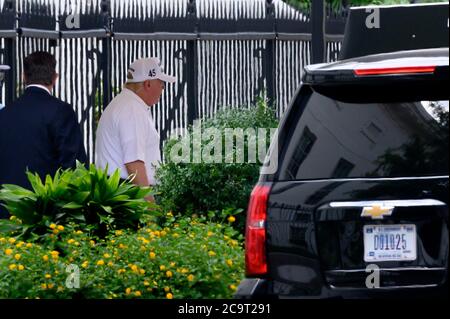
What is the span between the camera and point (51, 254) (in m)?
8.55

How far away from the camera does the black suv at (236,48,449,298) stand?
6559 millimetres

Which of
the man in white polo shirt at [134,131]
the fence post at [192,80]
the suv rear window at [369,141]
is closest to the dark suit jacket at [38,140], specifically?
the man in white polo shirt at [134,131]

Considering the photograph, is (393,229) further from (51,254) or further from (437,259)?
(51,254)

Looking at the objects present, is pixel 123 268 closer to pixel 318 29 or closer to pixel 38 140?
pixel 38 140

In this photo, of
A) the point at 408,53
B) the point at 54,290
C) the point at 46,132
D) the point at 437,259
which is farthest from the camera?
the point at 46,132

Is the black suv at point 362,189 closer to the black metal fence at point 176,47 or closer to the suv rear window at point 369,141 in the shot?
the suv rear window at point 369,141

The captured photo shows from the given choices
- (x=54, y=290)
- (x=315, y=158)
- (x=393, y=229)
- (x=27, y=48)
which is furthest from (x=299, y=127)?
(x=27, y=48)

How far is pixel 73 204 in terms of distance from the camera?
362 inches

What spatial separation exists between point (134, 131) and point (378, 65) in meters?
4.58

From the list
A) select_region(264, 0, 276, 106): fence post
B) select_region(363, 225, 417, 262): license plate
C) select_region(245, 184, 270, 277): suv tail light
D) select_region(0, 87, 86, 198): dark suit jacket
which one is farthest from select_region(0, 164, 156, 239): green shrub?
select_region(264, 0, 276, 106): fence post

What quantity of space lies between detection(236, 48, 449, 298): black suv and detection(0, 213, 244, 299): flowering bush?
1600mm

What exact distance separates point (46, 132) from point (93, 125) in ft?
14.4

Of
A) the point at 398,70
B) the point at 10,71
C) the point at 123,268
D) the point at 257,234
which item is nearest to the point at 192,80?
the point at 10,71

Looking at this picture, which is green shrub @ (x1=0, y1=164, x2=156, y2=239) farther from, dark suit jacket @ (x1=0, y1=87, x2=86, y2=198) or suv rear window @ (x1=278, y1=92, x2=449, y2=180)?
suv rear window @ (x1=278, y1=92, x2=449, y2=180)
